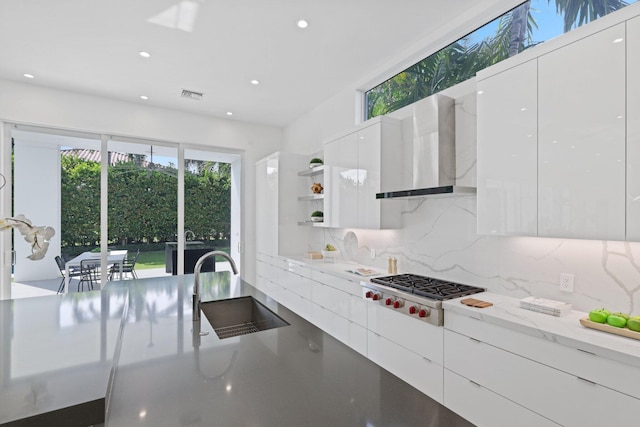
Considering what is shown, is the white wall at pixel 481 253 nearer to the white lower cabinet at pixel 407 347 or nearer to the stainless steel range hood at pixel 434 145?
the stainless steel range hood at pixel 434 145

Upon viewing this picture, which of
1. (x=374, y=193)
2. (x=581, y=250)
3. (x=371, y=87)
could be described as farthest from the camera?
(x=371, y=87)

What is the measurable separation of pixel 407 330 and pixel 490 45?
237cm

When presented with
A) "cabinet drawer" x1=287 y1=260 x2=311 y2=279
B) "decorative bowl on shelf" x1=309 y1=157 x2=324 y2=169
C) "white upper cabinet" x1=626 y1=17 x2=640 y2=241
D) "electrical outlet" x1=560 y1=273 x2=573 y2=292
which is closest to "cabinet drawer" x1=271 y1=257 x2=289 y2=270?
"cabinet drawer" x1=287 y1=260 x2=311 y2=279

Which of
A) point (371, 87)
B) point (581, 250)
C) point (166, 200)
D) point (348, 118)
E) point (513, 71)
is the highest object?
point (371, 87)

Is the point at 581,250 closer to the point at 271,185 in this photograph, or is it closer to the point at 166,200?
the point at 271,185

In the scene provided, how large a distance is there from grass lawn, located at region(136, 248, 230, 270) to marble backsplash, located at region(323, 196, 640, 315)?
3125 millimetres

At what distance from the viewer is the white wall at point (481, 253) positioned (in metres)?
1.74

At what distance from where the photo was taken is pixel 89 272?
4145 mm

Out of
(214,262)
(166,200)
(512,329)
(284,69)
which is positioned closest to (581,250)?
(512,329)

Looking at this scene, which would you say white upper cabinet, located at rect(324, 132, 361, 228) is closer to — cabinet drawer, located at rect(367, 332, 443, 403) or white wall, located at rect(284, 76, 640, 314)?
white wall, located at rect(284, 76, 640, 314)

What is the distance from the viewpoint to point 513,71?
1.91 meters

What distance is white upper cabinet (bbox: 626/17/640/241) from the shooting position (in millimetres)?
1406

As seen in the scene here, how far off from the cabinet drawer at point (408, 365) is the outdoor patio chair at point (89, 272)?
3.75m

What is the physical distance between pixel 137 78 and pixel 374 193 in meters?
3.05
